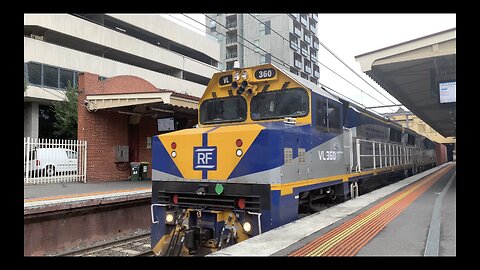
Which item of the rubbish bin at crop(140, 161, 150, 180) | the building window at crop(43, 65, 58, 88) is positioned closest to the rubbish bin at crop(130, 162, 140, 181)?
the rubbish bin at crop(140, 161, 150, 180)

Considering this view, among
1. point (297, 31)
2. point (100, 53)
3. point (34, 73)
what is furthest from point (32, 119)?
point (297, 31)

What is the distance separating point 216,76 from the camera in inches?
298

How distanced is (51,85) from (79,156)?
15392 mm

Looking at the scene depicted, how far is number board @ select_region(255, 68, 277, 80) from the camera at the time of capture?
22.6 ft

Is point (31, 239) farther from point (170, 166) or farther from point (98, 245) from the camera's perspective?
point (170, 166)

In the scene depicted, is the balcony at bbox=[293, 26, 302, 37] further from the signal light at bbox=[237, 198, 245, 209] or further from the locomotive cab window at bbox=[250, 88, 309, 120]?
the signal light at bbox=[237, 198, 245, 209]

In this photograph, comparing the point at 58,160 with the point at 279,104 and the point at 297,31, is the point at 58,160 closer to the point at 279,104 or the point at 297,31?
the point at 279,104

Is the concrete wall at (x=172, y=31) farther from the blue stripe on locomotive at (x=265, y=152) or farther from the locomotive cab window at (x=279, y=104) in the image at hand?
the blue stripe on locomotive at (x=265, y=152)

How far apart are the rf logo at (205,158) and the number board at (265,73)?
6.02 ft

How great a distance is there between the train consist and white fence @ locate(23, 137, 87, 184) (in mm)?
7721

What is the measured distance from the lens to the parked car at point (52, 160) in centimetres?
1288

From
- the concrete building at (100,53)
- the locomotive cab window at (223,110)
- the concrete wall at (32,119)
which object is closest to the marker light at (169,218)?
the locomotive cab window at (223,110)

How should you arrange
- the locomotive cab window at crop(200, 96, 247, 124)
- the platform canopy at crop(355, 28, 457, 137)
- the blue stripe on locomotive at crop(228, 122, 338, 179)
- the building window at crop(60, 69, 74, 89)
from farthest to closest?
the building window at crop(60, 69, 74, 89), the platform canopy at crop(355, 28, 457, 137), the locomotive cab window at crop(200, 96, 247, 124), the blue stripe on locomotive at crop(228, 122, 338, 179)

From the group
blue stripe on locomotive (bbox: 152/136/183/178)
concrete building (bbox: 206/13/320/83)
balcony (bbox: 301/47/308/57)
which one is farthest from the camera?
balcony (bbox: 301/47/308/57)
